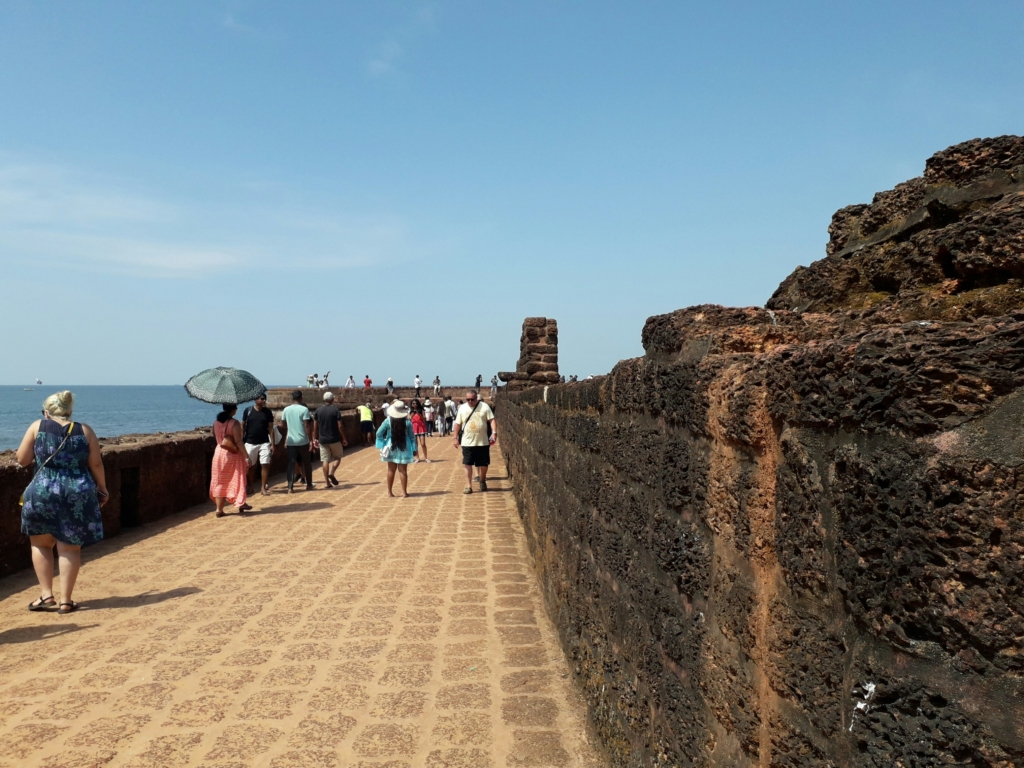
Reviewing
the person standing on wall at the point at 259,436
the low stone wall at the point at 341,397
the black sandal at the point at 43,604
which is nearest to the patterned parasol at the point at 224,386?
the person standing on wall at the point at 259,436

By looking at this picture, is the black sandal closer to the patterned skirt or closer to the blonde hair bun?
the blonde hair bun

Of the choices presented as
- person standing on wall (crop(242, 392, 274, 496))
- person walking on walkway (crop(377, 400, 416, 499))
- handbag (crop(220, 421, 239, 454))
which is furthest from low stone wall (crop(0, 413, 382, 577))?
person walking on walkway (crop(377, 400, 416, 499))

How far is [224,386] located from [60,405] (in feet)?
18.3

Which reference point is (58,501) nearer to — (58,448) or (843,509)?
(58,448)

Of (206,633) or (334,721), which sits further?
(206,633)

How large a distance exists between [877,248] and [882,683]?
6.68 ft

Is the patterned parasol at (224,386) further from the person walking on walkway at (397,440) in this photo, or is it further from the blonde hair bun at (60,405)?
the blonde hair bun at (60,405)

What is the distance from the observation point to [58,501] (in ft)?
18.0

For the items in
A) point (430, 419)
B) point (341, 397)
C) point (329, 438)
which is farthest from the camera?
point (341, 397)

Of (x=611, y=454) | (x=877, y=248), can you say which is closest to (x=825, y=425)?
(x=877, y=248)

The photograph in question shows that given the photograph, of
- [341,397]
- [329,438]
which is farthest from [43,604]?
[341,397]

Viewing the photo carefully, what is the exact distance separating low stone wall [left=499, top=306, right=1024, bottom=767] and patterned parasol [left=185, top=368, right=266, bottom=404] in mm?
9421

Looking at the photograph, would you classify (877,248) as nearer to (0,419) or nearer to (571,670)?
(571,670)

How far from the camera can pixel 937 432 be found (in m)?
1.15
